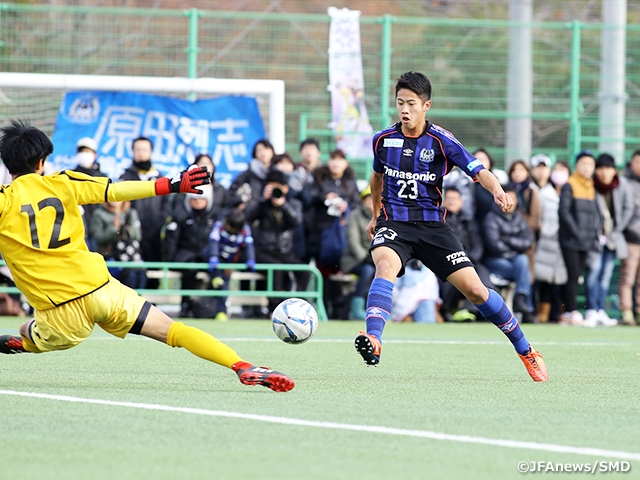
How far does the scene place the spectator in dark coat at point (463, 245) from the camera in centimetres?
1403

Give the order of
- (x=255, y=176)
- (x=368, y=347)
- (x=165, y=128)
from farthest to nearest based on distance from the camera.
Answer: (x=165, y=128) → (x=255, y=176) → (x=368, y=347)

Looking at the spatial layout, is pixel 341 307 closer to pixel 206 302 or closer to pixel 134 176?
pixel 206 302

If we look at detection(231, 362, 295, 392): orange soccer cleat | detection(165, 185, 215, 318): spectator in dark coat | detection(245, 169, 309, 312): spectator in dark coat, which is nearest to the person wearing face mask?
detection(245, 169, 309, 312): spectator in dark coat

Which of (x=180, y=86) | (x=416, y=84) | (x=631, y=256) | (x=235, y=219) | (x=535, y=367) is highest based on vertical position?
(x=180, y=86)

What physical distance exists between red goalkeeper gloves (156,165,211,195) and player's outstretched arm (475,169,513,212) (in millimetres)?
1885

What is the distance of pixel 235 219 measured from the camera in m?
13.6

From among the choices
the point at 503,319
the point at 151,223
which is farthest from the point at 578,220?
the point at 503,319

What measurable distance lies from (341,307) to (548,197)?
2985 millimetres

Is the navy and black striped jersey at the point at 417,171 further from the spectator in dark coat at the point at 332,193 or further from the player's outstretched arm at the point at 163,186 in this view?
the spectator in dark coat at the point at 332,193

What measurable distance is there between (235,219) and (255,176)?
85 cm

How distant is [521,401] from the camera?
642 cm

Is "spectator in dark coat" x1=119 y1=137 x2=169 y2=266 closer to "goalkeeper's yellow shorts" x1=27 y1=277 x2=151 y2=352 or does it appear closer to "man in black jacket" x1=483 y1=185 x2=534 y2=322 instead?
"man in black jacket" x1=483 y1=185 x2=534 y2=322

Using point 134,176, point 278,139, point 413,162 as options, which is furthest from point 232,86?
point 413,162

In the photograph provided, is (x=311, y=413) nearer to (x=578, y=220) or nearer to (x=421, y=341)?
(x=421, y=341)
